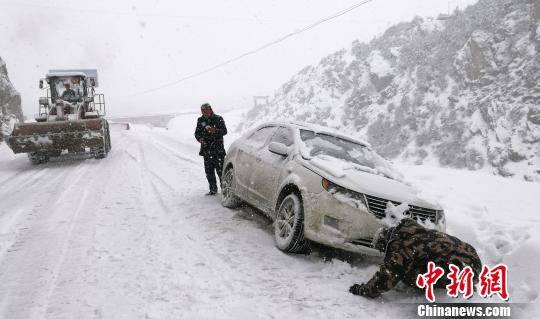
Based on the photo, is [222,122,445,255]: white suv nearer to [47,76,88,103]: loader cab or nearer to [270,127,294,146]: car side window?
[270,127,294,146]: car side window

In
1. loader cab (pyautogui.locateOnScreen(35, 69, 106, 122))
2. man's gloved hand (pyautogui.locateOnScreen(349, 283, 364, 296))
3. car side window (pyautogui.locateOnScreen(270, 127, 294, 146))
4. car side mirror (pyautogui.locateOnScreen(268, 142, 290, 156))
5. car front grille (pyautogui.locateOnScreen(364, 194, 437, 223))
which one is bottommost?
man's gloved hand (pyautogui.locateOnScreen(349, 283, 364, 296))

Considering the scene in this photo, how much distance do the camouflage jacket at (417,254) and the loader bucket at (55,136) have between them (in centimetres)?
1057

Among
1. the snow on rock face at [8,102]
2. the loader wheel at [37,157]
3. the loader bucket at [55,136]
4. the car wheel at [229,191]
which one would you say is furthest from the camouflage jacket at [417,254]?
the snow on rock face at [8,102]

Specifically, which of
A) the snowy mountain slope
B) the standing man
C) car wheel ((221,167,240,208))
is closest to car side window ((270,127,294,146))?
car wheel ((221,167,240,208))

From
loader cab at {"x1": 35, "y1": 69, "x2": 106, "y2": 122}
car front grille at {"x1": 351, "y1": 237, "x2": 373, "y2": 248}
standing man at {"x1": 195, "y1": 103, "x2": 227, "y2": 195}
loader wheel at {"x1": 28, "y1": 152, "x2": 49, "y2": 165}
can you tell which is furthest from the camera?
loader cab at {"x1": 35, "y1": 69, "x2": 106, "y2": 122}

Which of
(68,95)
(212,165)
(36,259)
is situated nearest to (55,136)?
(68,95)

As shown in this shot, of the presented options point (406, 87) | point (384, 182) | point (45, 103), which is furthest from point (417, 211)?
point (406, 87)

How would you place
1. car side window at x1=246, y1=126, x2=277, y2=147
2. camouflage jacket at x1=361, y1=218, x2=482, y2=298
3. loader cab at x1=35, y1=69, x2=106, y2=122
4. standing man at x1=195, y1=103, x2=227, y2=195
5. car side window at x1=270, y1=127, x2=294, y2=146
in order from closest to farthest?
camouflage jacket at x1=361, y1=218, x2=482, y2=298
car side window at x1=270, y1=127, x2=294, y2=146
car side window at x1=246, y1=126, x2=277, y2=147
standing man at x1=195, y1=103, x2=227, y2=195
loader cab at x1=35, y1=69, x2=106, y2=122

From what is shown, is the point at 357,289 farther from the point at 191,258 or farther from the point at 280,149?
the point at 280,149

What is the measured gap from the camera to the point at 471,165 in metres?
16.3

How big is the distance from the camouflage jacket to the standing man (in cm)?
464

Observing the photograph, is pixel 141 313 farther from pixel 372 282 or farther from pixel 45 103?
pixel 45 103

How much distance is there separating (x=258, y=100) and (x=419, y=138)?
3066 centimetres

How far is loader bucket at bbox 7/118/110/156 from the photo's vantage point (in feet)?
35.2
